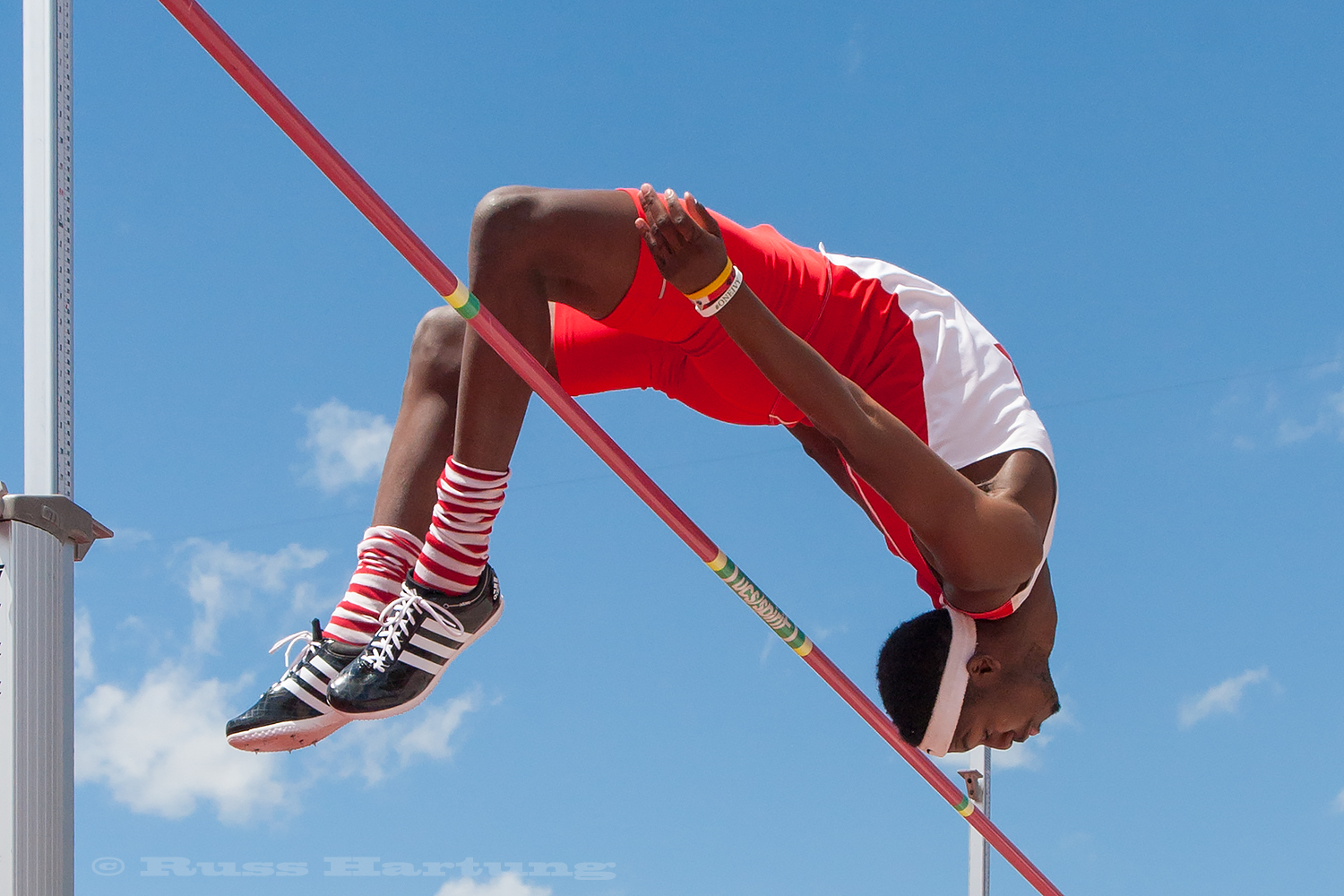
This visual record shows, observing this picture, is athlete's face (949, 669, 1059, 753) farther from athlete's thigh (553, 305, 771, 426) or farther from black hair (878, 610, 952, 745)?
athlete's thigh (553, 305, 771, 426)

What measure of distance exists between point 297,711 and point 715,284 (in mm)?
966

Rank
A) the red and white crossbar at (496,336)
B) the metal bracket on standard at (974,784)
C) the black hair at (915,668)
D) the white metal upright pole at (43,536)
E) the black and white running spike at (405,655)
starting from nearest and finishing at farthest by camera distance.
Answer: the red and white crossbar at (496,336), the white metal upright pole at (43,536), the black and white running spike at (405,655), the black hair at (915,668), the metal bracket on standard at (974,784)

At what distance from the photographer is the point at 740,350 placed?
229 centimetres

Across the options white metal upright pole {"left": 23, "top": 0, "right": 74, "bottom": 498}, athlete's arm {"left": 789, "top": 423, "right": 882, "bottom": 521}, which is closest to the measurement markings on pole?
white metal upright pole {"left": 23, "top": 0, "right": 74, "bottom": 498}

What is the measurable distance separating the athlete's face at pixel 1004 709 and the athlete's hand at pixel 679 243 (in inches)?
42.1

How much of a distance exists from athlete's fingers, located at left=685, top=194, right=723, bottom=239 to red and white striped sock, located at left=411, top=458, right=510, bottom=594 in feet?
1.65

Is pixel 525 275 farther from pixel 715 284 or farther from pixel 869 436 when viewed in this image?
pixel 869 436

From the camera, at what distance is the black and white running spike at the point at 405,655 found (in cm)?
217

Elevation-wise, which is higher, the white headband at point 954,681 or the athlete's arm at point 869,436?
the athlete's arm at point 869,436

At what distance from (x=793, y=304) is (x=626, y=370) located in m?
0.36

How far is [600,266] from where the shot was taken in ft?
6.92

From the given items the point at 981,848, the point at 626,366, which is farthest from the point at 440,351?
the point at 981,848

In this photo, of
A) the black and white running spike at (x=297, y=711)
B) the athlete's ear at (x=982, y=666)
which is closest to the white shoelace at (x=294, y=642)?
the black and white running spike at (x=297, y=711)

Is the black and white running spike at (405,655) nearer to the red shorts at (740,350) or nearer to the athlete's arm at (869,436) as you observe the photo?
the red shorts at (740,350)
